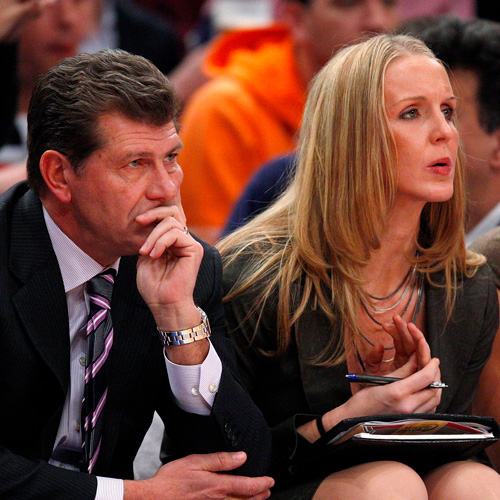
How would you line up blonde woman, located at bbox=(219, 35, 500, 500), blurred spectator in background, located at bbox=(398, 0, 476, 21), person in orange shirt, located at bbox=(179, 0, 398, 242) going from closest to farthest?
blonde woman, located at bbox=(219, 35, 500, 500), person in orange shirt, located at bbox=(179, 0, 398, 242), blurred spectator in background, located at bbox=(398, 0, 476, 21)

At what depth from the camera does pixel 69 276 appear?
6.33 ft

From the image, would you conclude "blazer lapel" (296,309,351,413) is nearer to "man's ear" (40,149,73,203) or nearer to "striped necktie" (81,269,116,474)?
"striped necktie" (81,269,116,474)

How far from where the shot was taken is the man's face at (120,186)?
1.86 m

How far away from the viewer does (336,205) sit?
87.1 inches

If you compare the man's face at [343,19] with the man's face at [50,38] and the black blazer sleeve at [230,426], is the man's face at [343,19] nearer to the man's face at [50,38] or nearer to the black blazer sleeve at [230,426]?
the man's face at [50,38]

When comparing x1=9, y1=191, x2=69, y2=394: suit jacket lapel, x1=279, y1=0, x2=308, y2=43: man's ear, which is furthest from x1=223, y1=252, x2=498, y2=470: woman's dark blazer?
x1=279, y1=0, x2=308, y2=43: man's ear

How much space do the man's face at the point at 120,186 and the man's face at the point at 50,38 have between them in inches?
87.9

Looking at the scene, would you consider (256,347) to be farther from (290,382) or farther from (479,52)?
(479,52)

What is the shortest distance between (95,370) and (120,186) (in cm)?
41

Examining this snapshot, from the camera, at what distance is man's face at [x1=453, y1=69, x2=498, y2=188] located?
3.04 metres

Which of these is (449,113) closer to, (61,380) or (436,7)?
(61,380)

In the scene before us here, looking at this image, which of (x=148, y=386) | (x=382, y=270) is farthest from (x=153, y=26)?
(x=148, y=386)

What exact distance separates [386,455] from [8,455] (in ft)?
2.82

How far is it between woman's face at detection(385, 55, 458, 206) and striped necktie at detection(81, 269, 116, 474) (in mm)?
804
